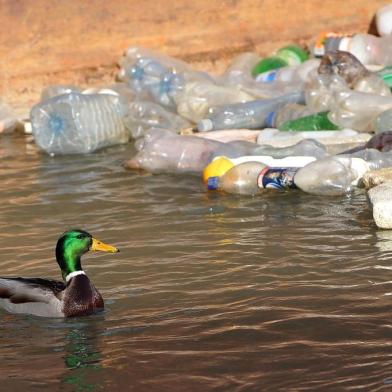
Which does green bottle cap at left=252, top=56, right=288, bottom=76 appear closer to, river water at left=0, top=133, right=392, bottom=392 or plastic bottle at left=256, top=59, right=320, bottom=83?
plastic bottle at left=256, top=59, right=320, bottom=83

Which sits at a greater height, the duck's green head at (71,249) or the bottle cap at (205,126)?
the bottle cap at (205,126)

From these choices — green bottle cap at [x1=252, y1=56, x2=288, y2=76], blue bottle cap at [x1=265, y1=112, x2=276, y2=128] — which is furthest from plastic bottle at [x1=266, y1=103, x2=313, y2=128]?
green bottle cap at [x1=252, y1=56, x2=288, y2=76]

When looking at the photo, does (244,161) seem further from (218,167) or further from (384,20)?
(384,20)

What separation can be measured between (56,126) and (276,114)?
2130 millimetres

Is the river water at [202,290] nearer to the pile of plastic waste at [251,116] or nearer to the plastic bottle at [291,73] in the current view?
the pile of plastic waste at [251,116]

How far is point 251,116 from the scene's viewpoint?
11.7 m

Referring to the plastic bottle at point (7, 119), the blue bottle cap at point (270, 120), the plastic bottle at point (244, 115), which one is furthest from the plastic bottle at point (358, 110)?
the plastic bottle at point (7, 119)

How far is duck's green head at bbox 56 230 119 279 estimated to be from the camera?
22.0ft

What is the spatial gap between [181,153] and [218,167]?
2.57ft

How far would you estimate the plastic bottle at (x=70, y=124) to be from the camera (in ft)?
39.0

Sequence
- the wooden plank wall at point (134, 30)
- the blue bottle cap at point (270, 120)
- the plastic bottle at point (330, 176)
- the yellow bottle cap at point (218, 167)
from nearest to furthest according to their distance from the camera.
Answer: the plastic bottle at point (330, 176), the yellow bottle cap at point (218, 167), the blue bottle cap at point (270, 120), the wooden plank wall at point (134, 30)

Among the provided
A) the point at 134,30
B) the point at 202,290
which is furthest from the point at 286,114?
the point at 202,290

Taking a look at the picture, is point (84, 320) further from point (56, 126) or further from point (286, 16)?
point (286, 16)

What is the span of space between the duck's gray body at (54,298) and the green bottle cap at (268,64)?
7.08 m
